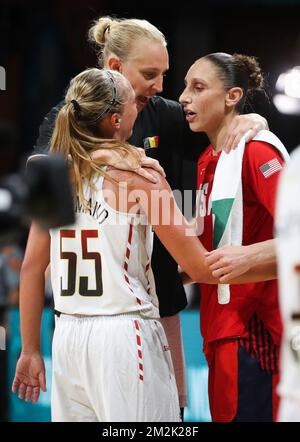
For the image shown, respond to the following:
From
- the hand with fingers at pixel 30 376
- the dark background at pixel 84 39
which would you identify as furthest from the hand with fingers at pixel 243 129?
the dark background at pixel 84 39

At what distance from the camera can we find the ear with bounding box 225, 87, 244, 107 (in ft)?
11.4

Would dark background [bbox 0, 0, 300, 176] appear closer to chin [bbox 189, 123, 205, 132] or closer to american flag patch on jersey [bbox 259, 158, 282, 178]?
chin [bbox 189, 123, 205, 132]

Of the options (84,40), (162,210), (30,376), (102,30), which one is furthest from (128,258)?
(84,40)

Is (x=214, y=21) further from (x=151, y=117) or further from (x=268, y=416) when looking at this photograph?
(x=268, y=416)

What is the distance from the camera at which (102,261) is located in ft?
9.50

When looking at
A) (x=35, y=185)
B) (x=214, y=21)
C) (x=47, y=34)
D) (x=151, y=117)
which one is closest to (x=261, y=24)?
(x=214, y=21)

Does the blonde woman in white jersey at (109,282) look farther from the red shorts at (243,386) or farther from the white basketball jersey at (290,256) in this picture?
the white basketball jersey at (290,256)

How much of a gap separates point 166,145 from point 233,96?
0.40m

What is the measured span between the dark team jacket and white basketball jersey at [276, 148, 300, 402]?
4.79 ft

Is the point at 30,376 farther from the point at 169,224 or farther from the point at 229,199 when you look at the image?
the point at 229,199

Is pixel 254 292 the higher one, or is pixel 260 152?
pixel 260 152

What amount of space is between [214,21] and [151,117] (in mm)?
4885

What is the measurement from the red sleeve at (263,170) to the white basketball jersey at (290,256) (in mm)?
1015
